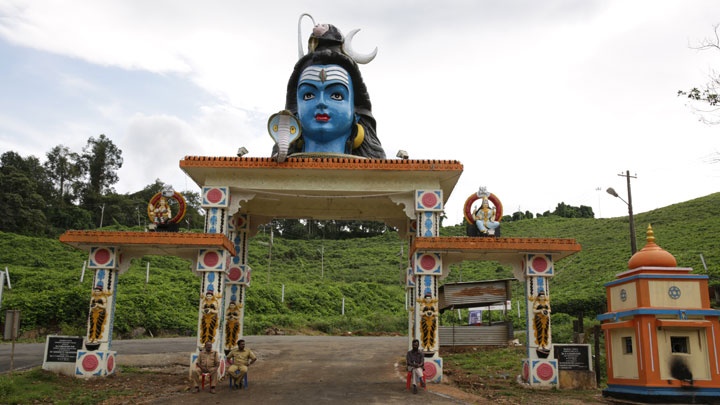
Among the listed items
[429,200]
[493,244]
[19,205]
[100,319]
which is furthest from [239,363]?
[19,205]

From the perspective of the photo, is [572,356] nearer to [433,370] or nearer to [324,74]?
[433,370]

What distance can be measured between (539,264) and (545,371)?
270 cm

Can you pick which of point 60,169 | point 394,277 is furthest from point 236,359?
point 60,169

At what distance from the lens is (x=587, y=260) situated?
43469mm

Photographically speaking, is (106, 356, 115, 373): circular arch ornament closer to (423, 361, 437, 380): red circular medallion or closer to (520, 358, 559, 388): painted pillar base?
(423, 361, 437, 380): red circular medallion

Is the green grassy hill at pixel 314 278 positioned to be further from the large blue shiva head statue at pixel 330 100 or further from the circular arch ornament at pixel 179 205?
the large blue shiva head statue at pixel 330 100

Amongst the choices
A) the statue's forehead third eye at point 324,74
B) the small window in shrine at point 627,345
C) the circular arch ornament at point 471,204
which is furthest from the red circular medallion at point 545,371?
the statue's forehead third eye at point 324,74

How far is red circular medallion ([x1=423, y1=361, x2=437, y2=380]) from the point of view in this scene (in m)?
13.0

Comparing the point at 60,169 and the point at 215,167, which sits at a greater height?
the point at 60,169

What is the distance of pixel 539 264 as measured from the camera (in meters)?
14.0

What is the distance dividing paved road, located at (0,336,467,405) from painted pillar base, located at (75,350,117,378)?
2037 millimetres

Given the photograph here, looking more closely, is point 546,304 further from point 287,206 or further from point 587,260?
point 587,260

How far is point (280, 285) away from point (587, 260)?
2527 centimetres

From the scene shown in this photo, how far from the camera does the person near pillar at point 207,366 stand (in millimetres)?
11758
